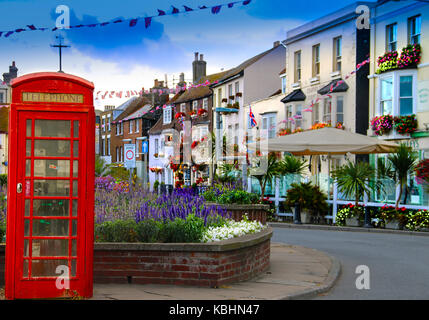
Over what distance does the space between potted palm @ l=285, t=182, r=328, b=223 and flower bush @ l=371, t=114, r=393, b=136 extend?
5.48 meters

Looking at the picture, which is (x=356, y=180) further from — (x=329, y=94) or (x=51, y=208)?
(x=51, y=208)

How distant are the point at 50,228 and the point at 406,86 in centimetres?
2130

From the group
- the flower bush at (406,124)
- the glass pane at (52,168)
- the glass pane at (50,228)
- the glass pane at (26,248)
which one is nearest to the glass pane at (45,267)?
the glass pane at (26,248)

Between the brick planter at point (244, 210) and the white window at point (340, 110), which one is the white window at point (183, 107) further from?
the brick planter at point (244, 210)

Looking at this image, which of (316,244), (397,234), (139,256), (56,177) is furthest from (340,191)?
(56,177)

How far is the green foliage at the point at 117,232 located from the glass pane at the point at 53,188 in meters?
1.77

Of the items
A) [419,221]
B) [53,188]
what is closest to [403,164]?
[419,221]

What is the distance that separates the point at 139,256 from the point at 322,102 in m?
24.1

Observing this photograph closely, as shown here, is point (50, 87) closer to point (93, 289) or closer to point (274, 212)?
point (93, 289)

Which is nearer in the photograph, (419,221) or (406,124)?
(419,221)

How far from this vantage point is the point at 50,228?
715cm

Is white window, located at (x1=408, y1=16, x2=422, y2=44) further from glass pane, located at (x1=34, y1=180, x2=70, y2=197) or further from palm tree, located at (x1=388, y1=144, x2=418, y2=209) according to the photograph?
glass pane, located at (x1=34, y1=180, x2=70, y2=197)

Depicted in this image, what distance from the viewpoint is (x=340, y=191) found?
20734 mm

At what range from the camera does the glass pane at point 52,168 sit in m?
7.11
